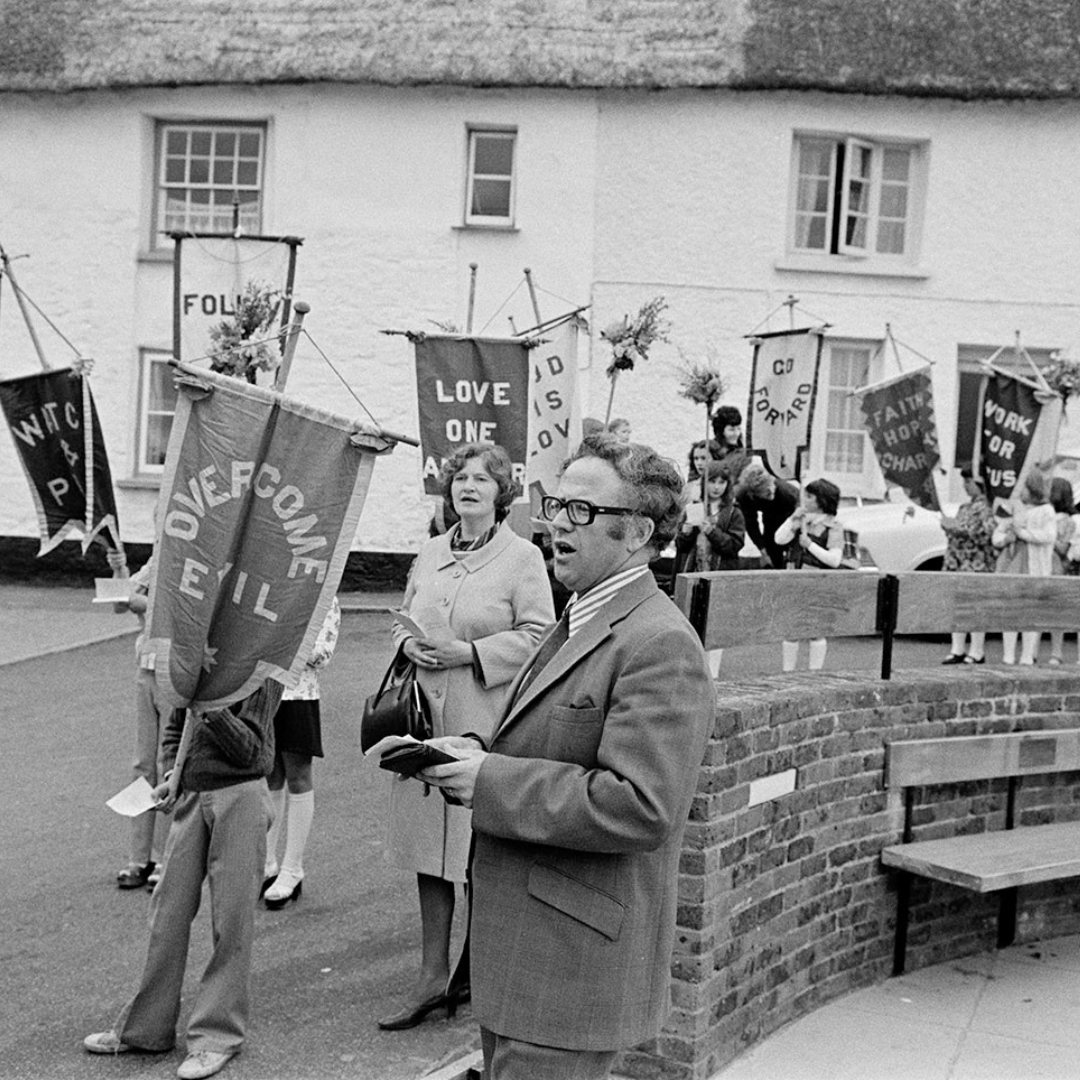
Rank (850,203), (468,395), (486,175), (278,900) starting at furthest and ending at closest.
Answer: (850,203), (486,175), (468,395), (278,900)

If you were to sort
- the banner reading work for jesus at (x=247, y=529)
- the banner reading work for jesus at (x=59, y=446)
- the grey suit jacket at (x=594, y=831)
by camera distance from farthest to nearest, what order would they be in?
the banner reading work for jesus at (x=59, y=446), the banner reading work for jesus at (x=247, y=529), the grey suit jacket at (x=594, y=831)

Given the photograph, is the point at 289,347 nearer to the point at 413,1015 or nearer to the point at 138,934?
the point at 138,934

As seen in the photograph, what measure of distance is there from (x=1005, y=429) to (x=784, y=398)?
1.71 metres

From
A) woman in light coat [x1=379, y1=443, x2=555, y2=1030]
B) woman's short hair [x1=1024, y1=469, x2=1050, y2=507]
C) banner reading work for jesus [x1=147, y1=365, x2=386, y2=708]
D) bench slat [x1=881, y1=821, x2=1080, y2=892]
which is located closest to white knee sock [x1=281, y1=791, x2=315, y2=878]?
woman in light coat [x1=379, y1=443, x2=555, y2=1030]

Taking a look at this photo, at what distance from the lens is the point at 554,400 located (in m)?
11.0

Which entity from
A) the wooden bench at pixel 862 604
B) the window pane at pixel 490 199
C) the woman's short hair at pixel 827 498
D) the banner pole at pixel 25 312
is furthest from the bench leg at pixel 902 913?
the window pane at pixel 490 199

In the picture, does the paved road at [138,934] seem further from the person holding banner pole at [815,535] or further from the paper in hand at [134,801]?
the person holding banner pole at [815,535]

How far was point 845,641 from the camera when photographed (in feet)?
50.7

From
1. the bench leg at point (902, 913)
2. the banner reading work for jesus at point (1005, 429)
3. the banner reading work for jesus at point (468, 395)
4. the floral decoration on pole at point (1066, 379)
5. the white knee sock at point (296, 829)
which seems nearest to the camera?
the bench leg at point (902, 913)

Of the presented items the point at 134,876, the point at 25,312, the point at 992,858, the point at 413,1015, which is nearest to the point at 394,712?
the point at 413,1015

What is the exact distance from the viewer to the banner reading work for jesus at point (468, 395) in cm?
1012

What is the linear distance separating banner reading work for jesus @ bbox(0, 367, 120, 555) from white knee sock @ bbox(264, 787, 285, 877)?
241 centimetres

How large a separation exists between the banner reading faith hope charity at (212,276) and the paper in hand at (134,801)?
594 cm

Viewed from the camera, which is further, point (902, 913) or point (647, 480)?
point (902, 913)
